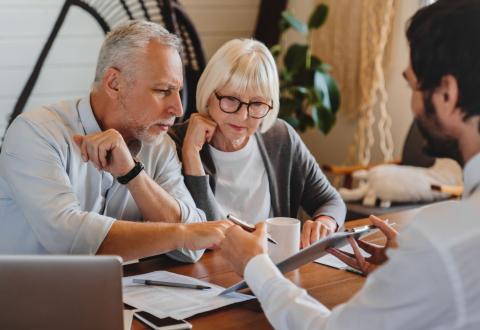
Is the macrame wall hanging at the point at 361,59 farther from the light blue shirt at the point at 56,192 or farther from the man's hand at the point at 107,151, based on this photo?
the man's hand at the point at 107,151

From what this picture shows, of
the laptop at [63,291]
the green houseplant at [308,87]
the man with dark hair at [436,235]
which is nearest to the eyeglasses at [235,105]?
the man with dark hair at [436,235]

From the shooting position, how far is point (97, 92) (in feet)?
6.47

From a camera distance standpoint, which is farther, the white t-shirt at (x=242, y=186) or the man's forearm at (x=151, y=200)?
the white t-shirt at (x=242, y=186)

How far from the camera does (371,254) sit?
1.74 metres

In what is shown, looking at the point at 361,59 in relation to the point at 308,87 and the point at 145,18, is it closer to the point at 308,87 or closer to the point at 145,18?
the point at 308,87

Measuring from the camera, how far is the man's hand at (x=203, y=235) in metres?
1.66

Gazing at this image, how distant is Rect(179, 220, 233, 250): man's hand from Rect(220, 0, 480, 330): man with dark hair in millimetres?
415

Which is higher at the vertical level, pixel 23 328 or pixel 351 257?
pixel 23 328

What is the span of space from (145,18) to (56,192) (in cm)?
230

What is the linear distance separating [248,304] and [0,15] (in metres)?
2.65

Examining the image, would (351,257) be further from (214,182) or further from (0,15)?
(0,15)

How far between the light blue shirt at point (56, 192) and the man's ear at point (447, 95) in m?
0.85

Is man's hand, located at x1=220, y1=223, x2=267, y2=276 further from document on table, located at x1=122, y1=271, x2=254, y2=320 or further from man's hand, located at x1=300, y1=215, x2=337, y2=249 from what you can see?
man's hand, located at x1=300, y1=215, x2=337, y2=249

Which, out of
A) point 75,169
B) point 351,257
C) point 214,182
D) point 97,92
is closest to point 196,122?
point 214,182
